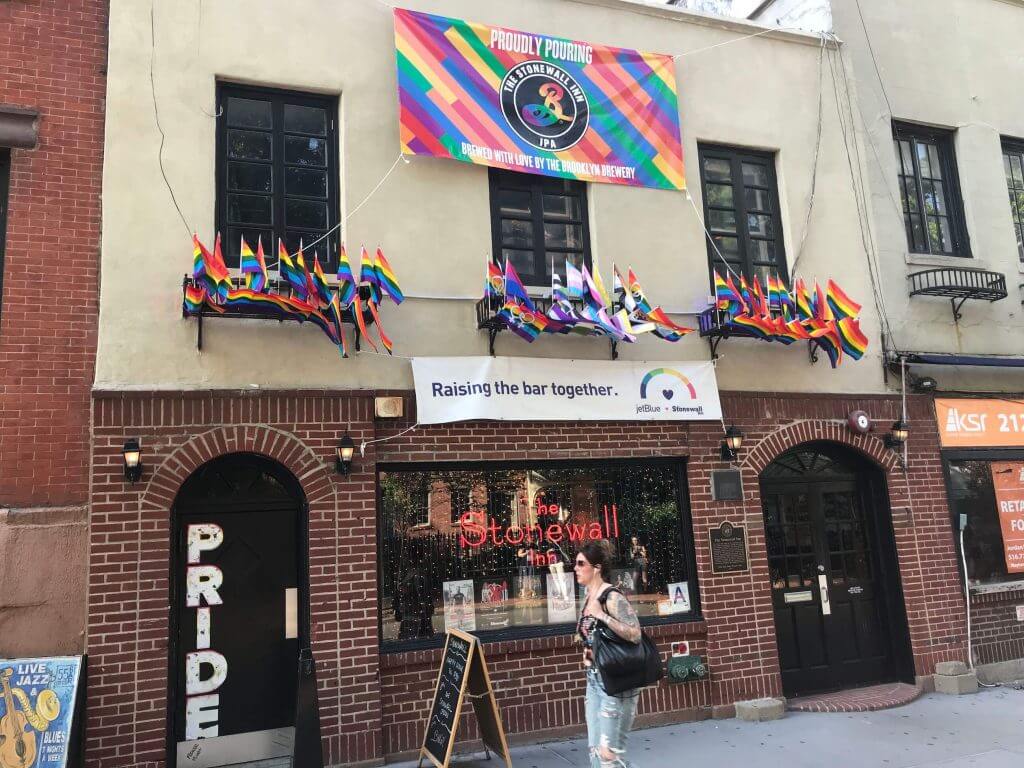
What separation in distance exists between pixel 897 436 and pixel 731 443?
230 cm

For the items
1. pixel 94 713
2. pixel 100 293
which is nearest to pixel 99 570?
pixel 94 713

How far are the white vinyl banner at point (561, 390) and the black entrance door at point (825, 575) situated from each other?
5.17 ft

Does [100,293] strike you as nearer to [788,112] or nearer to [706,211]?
[706,211]

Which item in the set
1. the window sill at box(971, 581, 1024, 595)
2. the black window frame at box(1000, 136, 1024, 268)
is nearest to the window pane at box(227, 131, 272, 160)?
the window sill at box(971, 581, 1024, 595)

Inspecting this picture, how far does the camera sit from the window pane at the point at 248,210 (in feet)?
23.9

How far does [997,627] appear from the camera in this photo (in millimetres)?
9289

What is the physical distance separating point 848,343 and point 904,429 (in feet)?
4.52

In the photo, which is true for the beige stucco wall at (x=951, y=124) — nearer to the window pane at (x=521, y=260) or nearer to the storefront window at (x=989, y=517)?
the storefront window at (x=989, y=517)

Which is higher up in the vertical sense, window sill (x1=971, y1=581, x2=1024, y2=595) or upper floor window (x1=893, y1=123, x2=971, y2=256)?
upper floor window (x1=893, y1=123, x2=971, y2=256)

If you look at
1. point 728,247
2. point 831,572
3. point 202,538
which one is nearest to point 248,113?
point 202,538

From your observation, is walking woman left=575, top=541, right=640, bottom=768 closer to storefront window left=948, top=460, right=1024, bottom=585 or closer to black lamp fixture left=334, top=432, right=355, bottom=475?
black lamp fixture left=334, top=432, right=355, bottom=475

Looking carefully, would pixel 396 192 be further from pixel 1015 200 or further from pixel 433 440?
pixel 1015 200

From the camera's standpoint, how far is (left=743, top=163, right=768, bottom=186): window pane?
9383 mm

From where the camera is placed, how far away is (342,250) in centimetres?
721
